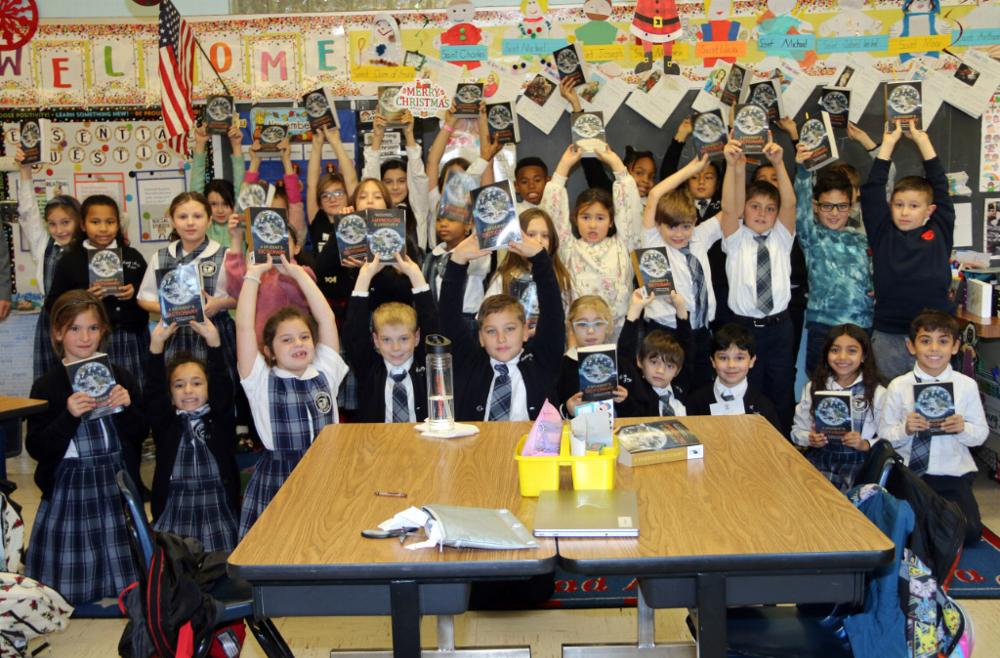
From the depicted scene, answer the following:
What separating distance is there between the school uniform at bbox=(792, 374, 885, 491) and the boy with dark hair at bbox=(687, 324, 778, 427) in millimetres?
169

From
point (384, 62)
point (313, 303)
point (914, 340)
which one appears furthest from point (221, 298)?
point (914, 340)

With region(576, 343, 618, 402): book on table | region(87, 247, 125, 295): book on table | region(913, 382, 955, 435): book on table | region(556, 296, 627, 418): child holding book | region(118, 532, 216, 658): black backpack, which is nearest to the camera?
region(118, 532, 216, 658): black backpack

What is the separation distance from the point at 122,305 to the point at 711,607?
3.73 meters

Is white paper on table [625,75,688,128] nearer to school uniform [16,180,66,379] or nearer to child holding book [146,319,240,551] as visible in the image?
child holding book [146,319,240,551]

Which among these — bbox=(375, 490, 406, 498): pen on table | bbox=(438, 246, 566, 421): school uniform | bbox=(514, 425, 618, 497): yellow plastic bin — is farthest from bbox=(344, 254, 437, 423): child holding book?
bbox=(514, 425, 618, 497): yellow plastic bin

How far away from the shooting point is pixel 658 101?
6113 millimetres

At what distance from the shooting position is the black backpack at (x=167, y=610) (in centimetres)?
237

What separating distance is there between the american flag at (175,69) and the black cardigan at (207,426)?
7.65 feet

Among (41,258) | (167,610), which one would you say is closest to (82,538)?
(167,610)

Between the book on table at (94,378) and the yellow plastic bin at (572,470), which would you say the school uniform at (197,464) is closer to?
the book on table at (94,378)

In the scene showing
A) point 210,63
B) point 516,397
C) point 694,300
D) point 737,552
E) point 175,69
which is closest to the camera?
point 737,552

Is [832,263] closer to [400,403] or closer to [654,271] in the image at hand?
[654,271]

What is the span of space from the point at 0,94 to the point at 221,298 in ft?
9.21

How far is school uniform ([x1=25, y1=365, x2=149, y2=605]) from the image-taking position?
3820mm
